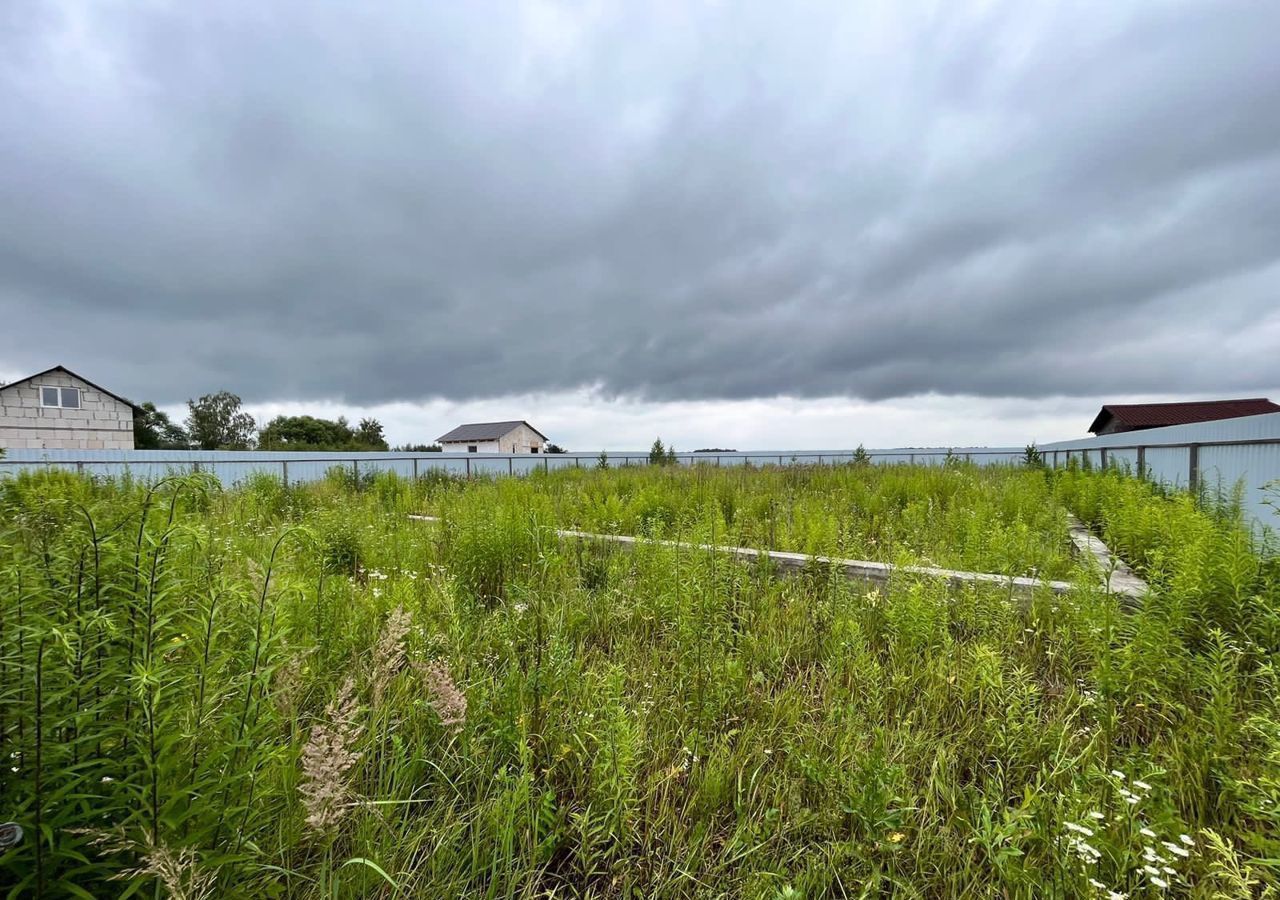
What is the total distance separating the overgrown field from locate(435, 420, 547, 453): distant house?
53823 mm

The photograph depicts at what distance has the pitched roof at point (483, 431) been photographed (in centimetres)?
5741

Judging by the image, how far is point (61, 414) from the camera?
91.8 feet

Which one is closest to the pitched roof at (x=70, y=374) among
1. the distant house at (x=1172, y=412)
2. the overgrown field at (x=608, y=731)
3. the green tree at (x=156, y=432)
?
the green tree at (x=156, y=432)

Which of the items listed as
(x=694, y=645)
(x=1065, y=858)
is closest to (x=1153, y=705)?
(x=1065, y=858)

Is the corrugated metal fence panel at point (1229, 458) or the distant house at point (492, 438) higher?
the distant house at point (492, 438)

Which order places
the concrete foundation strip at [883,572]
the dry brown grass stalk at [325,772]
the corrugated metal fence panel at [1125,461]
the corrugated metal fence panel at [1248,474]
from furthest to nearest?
1. the corrugated metal fence panel at [1125,461]
2. the corrugated metal fence panel at [1248,474]
3. the concrete foundation strip at [883,572]
4. the dry brown grass stalk at [325,772]

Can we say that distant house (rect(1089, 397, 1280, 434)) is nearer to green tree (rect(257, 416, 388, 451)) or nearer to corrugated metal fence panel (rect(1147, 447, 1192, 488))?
corrugated metal fence panel (rect(1147, 447, 1192, 488))

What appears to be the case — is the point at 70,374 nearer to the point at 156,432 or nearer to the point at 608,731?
the point at 156,432

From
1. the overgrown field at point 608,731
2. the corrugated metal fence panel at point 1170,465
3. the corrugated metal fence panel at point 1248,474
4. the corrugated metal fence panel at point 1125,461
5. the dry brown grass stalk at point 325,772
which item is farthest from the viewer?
the corrugated metal fence panel at point 1125,461

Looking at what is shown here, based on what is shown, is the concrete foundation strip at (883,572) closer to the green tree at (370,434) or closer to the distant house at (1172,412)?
the distant house at (1172,412)

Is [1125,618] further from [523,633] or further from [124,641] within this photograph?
[124,641]

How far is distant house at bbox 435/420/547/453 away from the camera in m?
56.9

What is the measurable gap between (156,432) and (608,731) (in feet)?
215

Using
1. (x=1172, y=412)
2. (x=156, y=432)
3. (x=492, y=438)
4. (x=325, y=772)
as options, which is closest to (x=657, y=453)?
(x=325, y=772)
